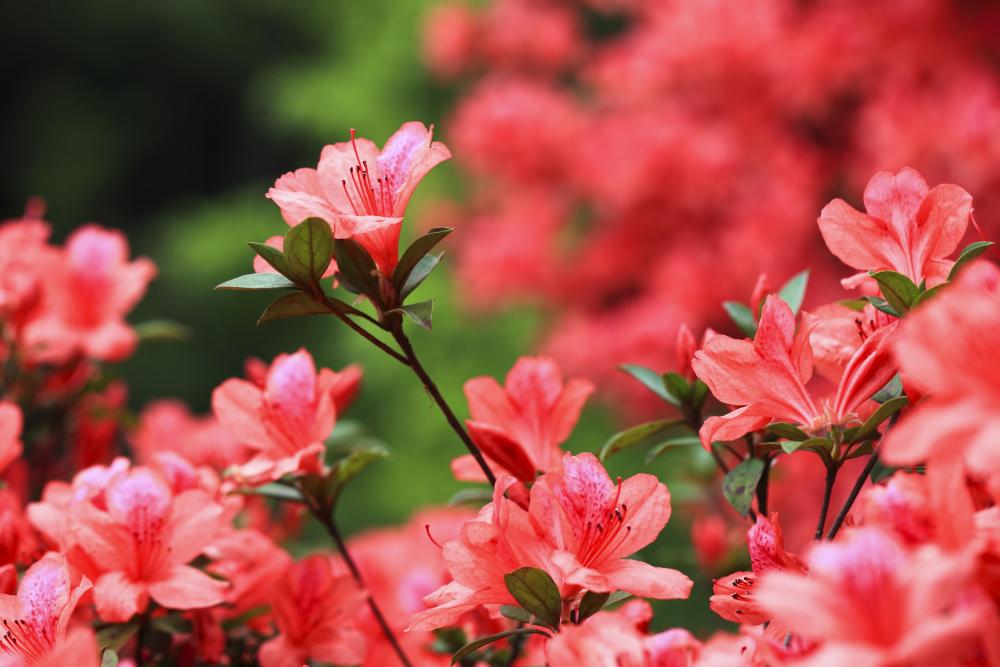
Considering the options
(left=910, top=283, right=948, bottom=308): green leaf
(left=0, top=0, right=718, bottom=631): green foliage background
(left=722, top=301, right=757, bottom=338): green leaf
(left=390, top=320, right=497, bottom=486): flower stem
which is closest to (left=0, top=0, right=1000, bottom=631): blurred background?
(left=0, top=0, right=718, bottom=631): green foliage background

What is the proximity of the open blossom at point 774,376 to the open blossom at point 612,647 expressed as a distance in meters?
0.11

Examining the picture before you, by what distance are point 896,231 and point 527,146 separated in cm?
213

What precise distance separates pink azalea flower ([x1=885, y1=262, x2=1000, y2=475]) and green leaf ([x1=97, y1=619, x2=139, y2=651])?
47 centimetres

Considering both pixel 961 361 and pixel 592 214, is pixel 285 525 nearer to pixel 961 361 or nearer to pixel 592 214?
pixel 961 361

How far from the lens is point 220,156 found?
5.94m

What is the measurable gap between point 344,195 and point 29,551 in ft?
1.15

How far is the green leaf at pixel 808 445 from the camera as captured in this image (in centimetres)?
55

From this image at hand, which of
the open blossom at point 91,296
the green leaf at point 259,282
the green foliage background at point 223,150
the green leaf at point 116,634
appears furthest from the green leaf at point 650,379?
the green foliage background at point 223,150

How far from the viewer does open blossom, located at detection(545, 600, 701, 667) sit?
0.48 metres

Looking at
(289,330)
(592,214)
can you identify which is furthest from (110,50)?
(592,214)

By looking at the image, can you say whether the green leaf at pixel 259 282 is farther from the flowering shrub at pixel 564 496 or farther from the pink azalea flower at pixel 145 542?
the pink azalea flower at pixel 145 542

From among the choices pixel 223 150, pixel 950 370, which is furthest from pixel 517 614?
pixel 223 150

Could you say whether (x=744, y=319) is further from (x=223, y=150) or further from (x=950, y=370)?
(x=223, y=150)

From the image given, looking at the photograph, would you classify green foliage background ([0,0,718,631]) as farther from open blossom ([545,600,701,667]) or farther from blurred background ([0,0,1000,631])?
open blossom ([545,600,701,667])
